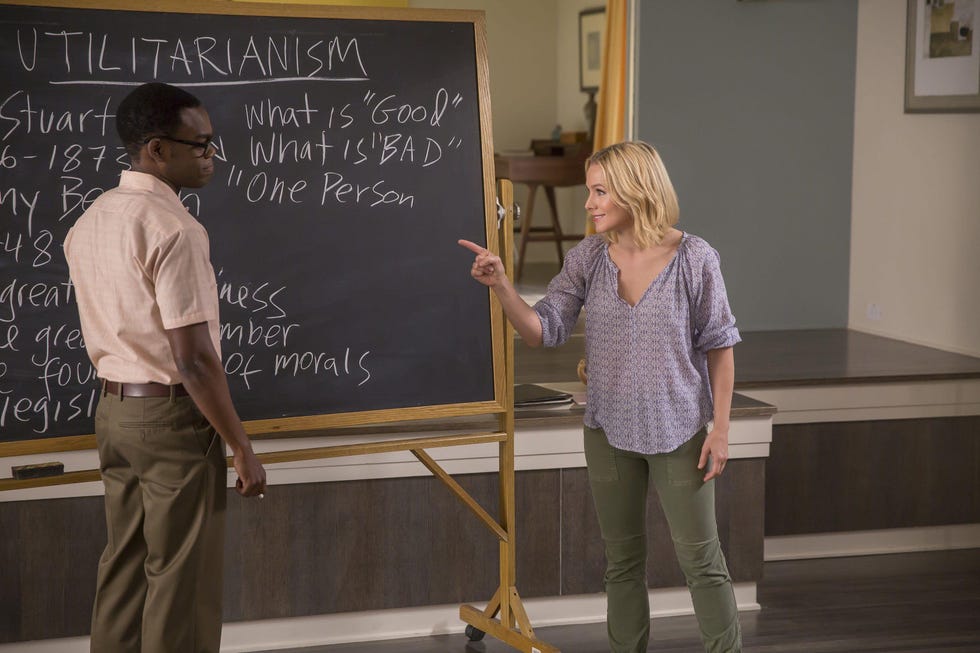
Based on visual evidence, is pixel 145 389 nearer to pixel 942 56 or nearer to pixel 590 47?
pixel 942 56

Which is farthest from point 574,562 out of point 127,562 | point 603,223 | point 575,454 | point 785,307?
point 785,307

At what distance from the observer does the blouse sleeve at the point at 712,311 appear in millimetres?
2504

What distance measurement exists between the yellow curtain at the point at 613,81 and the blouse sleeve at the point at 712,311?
3260 millimetres

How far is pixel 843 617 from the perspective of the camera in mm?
3461

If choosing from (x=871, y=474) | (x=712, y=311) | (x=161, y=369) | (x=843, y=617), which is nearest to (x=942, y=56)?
(x=871, y=474)

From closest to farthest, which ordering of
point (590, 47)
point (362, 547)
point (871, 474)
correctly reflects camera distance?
1. point (362, 547)
2. point (871, 474)
3. point (590, 47)

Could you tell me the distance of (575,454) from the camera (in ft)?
11.0

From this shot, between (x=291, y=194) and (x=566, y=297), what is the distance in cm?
64

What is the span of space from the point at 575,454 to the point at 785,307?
Answer: 2212 millimetres

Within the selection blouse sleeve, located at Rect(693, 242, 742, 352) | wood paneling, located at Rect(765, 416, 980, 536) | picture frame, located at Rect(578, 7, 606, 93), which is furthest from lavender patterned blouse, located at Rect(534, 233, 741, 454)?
picture frame, located at Rect(578, 7, 606, 93)

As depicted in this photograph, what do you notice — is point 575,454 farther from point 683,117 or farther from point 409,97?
point 683,117

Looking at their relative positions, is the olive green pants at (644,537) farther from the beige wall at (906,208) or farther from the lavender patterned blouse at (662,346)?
the beige wall at (906,208)

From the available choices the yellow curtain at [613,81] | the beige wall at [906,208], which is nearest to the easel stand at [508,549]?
the beige wall at [906,208]

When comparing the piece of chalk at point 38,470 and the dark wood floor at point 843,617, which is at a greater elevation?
the piece of chalk at point 38,470
